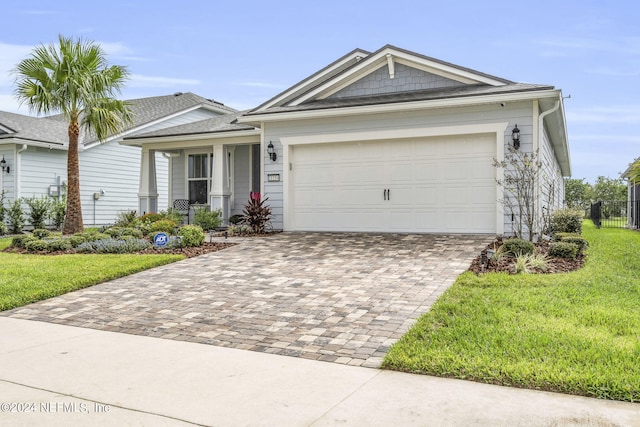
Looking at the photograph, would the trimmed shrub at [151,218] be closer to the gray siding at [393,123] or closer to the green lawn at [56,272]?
the gray siding at [393,123]

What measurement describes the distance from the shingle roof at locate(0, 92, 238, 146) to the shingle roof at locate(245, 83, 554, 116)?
18.7 ft

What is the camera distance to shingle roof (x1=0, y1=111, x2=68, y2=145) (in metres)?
18.1

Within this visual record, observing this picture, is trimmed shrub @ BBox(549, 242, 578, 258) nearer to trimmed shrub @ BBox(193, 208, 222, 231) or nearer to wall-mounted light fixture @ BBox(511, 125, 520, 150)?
wall-mounted light fixture @ BBox(511, 125, 520, 150)

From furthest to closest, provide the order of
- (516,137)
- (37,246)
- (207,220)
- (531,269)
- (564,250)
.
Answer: (207,220) → (37,246) → (516,137) → (564,250) → (531,269)

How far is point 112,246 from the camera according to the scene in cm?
1129

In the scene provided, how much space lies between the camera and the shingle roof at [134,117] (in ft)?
61.6

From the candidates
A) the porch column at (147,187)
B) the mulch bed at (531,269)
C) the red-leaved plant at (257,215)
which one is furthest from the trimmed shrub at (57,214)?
the mulch bed at (531,269)

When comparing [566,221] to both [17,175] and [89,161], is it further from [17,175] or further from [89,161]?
[17,175]

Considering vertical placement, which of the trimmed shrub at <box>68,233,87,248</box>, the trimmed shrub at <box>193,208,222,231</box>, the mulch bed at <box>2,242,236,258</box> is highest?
the trimmed shrub at <box>193,208,222,231</box>

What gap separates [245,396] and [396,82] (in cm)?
1098

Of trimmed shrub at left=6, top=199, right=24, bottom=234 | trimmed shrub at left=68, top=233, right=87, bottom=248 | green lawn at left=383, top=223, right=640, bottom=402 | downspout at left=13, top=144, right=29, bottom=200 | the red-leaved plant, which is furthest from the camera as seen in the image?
downspout at left=13, top=144, right=29, bottom=200

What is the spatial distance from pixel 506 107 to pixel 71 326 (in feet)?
31.2

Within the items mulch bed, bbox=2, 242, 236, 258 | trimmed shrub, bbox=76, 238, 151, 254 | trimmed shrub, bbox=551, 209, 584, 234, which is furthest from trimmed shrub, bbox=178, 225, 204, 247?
trimmed shrub, bbox=551, 209, 584, 234

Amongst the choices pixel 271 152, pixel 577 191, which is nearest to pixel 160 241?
pixel 271 152
